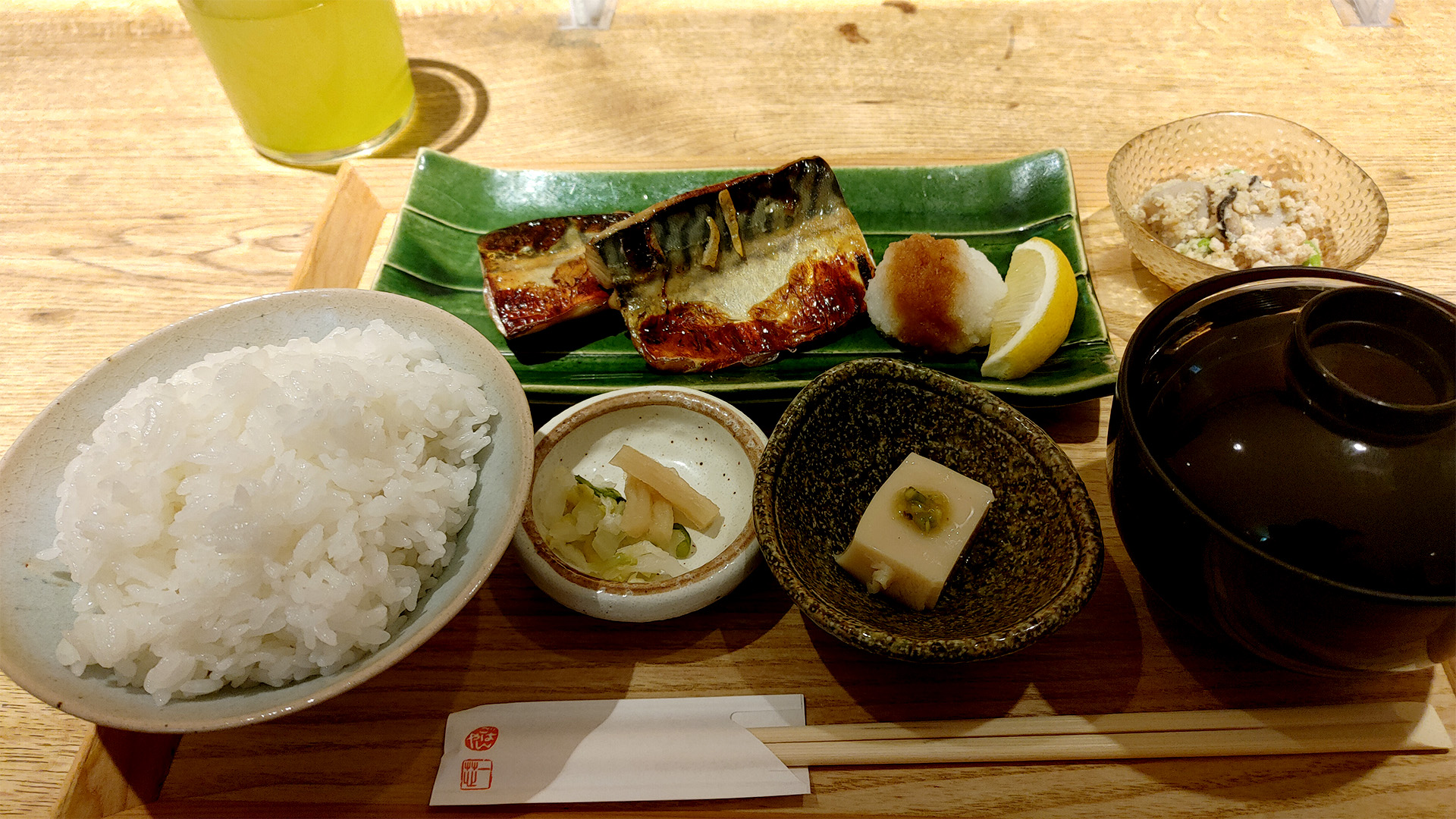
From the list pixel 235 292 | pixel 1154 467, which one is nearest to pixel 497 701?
pixel 1154 467

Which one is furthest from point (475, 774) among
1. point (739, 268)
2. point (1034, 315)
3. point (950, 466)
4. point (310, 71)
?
point (310, 71)

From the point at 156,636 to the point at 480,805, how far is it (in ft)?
1.86

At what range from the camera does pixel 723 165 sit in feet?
8.41

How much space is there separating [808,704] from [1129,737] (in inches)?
21.8

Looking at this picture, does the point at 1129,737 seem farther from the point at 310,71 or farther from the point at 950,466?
the point at 310,71

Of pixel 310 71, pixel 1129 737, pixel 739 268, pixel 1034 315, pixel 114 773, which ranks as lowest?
pixel 114 773

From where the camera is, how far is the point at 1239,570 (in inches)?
44.9

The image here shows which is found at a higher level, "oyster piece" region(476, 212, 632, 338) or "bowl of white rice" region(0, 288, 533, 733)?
"bowl of white rice" region(0, 288, 533, 733)

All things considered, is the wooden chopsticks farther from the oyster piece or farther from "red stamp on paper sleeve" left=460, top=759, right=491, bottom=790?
the oyster piece

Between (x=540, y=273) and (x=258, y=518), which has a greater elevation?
(x=258, y=518)

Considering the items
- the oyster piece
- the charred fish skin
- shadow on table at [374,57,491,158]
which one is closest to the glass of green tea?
shadow on table at [374,57,491,158]

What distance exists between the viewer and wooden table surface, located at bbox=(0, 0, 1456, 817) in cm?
133

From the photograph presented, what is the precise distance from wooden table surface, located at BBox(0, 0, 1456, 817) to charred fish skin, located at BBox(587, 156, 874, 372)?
391 mm

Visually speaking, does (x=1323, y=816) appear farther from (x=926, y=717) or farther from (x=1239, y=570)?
(x=926, y=717)
